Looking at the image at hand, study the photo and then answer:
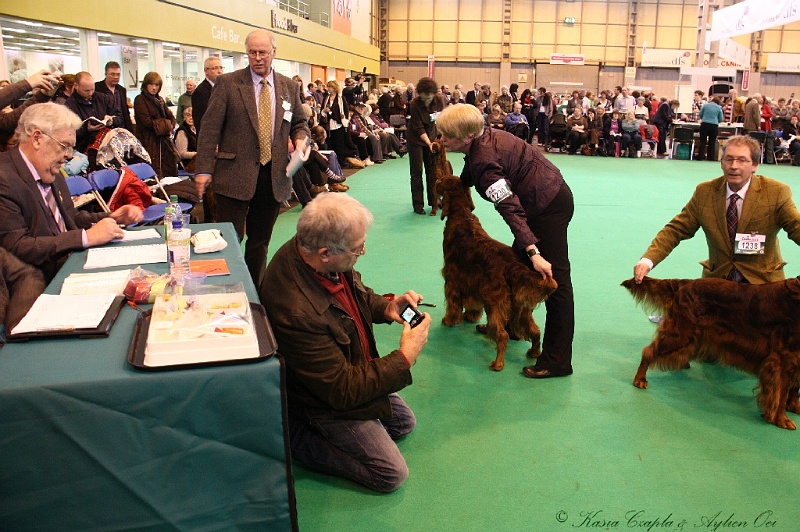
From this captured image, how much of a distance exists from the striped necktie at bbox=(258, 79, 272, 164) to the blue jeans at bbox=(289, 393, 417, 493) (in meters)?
1.85

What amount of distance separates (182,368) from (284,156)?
2365 millimetres

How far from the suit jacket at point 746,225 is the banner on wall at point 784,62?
3160 cm

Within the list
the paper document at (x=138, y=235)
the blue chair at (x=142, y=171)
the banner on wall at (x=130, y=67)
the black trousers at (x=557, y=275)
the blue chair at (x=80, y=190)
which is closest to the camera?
the paper document at (x=138, y=235)

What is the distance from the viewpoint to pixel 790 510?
2418 millimetres

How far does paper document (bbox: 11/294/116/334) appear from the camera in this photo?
6.47ft

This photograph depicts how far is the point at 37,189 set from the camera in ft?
9.27

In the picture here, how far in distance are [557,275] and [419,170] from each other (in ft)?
15.1

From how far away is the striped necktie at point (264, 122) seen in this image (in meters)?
3.85

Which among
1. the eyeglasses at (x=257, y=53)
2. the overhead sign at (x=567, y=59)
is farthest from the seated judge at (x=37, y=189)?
the overhead sign at (x=567, y=59)

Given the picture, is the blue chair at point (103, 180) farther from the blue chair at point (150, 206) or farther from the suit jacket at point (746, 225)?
the suit jacket at point (746, 225)

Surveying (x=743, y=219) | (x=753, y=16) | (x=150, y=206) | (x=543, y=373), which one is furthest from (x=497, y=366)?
(x=753, y=16)

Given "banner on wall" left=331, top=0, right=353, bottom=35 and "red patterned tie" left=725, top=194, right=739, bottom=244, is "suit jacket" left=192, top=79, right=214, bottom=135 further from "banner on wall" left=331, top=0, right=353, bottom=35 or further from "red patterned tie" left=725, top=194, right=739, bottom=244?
"banner on wall" left=331, top=0, right=353, bottom=35

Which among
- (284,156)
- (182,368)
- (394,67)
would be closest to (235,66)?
(284,156)

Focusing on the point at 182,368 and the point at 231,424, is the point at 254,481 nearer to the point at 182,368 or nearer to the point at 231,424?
the point at 231,424
